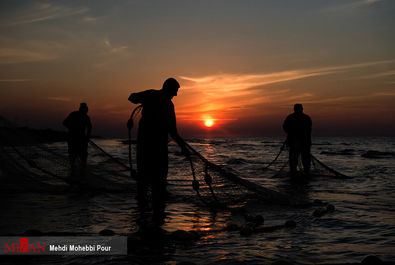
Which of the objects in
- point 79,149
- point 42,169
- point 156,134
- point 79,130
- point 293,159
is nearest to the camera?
point 156,134

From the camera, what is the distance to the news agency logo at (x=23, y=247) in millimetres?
3559

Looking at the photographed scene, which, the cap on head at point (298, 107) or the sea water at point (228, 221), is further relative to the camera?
the cap on head at point (298, 107)

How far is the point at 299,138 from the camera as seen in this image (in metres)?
11.6

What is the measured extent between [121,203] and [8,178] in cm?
265

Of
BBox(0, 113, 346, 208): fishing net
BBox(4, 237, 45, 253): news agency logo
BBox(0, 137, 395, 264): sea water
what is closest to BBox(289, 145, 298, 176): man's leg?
BBox(0, 137, 395, 264): sea water

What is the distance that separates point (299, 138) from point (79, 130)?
7.46 meters

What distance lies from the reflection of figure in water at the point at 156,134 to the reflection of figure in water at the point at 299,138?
25.5ft

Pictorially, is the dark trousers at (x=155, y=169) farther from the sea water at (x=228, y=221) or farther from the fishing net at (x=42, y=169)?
the fishing net at (x=42, y=169)

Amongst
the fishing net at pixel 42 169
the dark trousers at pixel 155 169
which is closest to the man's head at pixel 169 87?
the dark trousers at pixel 155 169

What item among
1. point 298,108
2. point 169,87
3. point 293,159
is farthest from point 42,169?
point 298,108

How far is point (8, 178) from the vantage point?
7117mm

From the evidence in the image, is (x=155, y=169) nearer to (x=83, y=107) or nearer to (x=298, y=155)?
(x=83, y=107)

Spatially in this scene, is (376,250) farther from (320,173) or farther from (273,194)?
(320,173)

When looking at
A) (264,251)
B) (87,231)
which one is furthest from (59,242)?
(264,251)
